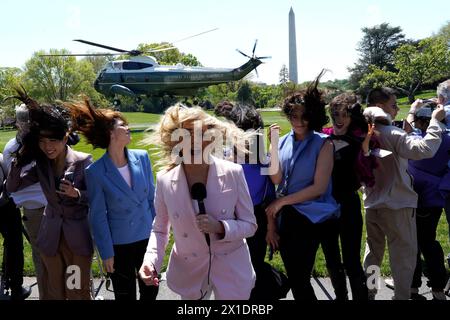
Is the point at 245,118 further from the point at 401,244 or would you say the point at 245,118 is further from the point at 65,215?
the point at 401,244

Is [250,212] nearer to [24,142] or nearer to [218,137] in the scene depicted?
[218,137]

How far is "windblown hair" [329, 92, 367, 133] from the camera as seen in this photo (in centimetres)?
370

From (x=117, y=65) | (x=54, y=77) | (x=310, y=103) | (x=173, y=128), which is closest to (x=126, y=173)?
(x=173, y=128)

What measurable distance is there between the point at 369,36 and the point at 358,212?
84.1 meters

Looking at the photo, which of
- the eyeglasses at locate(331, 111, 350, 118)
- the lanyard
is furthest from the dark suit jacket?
the eyeglasses at locate(331, 111, 350, 118)

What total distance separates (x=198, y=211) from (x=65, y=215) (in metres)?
1.43

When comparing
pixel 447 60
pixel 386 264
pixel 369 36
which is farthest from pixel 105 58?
pixel 386 264

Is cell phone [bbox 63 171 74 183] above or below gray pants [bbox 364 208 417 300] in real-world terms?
above

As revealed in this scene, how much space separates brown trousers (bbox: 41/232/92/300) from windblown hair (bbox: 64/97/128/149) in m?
0.78

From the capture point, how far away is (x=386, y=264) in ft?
16.6

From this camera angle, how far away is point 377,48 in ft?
263

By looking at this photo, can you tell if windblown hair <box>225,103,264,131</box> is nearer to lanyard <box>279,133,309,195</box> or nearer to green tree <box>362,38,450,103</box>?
lanyard <box>279,133,309,195</box>

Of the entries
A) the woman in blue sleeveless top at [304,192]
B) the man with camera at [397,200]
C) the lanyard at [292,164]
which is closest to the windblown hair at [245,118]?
the woman in blue sleeveless top at [304,192]

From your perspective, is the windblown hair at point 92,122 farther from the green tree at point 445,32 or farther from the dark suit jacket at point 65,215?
the green tree at point 445,32
